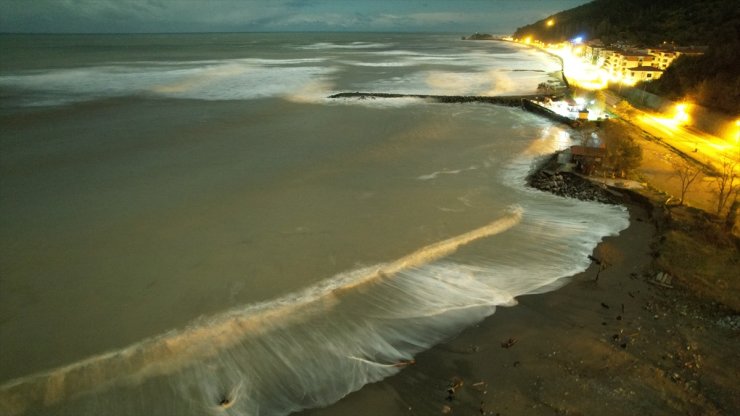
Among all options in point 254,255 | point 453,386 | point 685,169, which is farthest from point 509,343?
point 685,169

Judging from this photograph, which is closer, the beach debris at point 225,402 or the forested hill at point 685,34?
the beach debris at point 225,402

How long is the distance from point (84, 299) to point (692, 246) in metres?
14.1

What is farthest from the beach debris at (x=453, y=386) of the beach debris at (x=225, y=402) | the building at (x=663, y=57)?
the building at (x=663, y=57)

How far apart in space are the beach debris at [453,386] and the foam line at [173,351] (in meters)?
1.10

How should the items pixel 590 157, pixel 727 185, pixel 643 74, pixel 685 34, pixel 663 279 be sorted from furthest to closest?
1. pixel 685 34
2. pixel 643 74
3. pixel 590 157
4. pixel 727 185
5. pixel 663 279

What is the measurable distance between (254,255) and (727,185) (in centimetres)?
1499

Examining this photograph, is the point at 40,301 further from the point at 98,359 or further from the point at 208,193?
the point at 208,193

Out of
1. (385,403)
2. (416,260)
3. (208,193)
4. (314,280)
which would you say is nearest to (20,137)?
(208,193)

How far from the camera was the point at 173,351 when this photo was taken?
7.52 m

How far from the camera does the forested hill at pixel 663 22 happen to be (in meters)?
43.8

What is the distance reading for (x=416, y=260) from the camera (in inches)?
403

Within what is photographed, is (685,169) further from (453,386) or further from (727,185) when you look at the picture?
(453,386)

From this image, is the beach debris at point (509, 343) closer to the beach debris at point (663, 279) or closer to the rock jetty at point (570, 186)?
the beach debris at point (663, 279)

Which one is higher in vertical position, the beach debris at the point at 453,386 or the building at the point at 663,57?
the building at the point at 663,57
